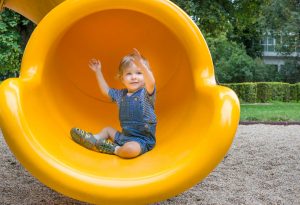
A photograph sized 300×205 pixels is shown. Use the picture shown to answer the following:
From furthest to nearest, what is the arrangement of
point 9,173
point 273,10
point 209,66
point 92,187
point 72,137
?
point 273,10
point 9,173
point 72,137
point 209,66
point 92,187

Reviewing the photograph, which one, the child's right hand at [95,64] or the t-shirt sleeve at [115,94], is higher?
the child's right hand at [95,64]

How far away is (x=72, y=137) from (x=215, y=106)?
1024 millimetres

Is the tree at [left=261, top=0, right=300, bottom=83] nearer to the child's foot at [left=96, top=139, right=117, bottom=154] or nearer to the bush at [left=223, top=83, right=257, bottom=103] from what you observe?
the bush at [left=223, top=83, right=257, bottom=103]

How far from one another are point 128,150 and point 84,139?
12.4 inches

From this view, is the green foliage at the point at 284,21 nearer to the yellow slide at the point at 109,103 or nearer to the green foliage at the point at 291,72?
the green foliage at the point at 291,72

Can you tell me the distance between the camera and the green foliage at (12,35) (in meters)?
11.3

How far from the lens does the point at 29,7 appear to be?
461cm

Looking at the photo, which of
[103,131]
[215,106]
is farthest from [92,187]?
[103,131]

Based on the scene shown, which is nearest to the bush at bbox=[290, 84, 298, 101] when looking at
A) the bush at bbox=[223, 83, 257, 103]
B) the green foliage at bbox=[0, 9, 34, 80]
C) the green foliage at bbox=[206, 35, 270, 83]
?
the bush at bbox=[223, 83, 257, 103]

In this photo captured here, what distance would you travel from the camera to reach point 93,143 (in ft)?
10.6

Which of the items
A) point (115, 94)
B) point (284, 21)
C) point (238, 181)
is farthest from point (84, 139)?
point (284, 21)

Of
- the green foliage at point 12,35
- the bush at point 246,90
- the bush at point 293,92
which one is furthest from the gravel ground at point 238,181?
the bush at point 293,92

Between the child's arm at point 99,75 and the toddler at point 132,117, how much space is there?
0.05 metres

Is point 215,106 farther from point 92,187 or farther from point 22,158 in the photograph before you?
point 22,158
